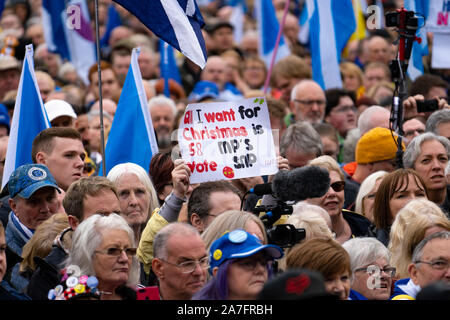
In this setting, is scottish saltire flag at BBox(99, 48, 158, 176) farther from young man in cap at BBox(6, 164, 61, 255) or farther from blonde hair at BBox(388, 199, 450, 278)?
blonde hair at BBox(388, 199, 450, 278)

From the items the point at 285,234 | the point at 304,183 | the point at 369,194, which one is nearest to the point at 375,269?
the point at 285,234

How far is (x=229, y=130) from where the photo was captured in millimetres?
7605

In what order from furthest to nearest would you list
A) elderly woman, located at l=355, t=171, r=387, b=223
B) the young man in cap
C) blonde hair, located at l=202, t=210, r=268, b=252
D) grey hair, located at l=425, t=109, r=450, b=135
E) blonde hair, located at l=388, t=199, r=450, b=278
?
grey hair, located at l=425, t=109, r=450, b=135
elderly woman, located at l=355, t=171, r=387, b=223
the young man in cap
blonde hair, located at l=388, t=199, r=450, b=278
blonde hair, located at l=202, t=210, r=268, b=252

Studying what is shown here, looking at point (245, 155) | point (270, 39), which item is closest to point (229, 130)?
point (245, 155)

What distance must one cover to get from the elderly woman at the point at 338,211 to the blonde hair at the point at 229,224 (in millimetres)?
1899

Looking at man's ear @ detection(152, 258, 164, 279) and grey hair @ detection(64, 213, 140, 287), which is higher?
grey hair @ detection(64, 213, 140, 287)

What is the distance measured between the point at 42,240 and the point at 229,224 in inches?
Answer: 48.7

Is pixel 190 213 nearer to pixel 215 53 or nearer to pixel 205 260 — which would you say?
pixel 205 260

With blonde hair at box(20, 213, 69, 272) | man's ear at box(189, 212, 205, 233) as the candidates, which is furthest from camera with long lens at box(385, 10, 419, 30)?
blonde hair at box(20, 213, 69, 272)

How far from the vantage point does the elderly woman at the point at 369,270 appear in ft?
22.0

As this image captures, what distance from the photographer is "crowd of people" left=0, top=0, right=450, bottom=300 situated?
5.84 meters

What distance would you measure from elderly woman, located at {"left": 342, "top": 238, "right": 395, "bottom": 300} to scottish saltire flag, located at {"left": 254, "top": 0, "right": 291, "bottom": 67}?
936 centimetres

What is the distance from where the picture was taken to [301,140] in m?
9.34

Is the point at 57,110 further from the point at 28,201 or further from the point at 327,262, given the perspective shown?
the point at 327,262
